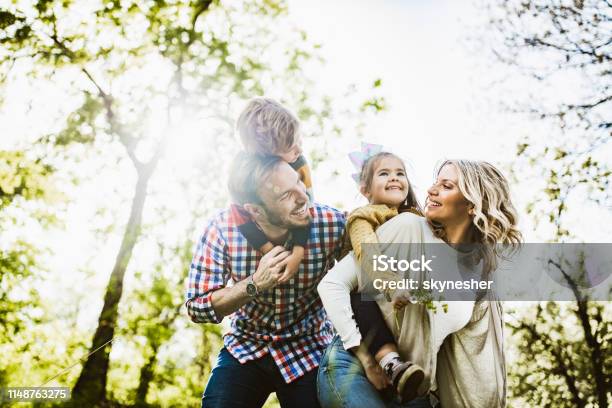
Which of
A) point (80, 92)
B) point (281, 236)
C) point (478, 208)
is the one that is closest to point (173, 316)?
point (80, 92)

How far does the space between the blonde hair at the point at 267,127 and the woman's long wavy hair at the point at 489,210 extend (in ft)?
2.35

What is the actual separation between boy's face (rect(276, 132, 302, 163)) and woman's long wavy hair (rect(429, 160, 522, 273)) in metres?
0.68

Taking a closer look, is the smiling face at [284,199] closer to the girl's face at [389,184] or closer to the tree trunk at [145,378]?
the girl's face at [389,184]

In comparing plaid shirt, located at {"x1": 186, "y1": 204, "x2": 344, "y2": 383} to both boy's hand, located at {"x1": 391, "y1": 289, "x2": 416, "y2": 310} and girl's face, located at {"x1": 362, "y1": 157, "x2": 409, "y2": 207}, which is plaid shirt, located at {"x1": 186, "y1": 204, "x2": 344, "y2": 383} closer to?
girl's face, located at {"x1": 362, "y1": 157, "x2": 409, "y2": 207}

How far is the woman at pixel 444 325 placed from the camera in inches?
71.0

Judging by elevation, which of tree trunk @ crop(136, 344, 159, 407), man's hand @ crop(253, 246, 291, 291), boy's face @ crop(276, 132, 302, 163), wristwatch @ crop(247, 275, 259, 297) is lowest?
tree trunk @ crop(136, 344, 159, 407)

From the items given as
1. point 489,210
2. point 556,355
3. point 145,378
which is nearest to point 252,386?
point 489,210

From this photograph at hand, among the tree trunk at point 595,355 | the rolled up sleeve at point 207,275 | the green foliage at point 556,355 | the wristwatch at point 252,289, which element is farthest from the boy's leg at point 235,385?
the tree trunk at point 595,355

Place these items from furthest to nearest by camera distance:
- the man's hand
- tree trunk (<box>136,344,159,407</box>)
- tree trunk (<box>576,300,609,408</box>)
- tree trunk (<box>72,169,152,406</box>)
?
tree trunk (<box>72,169,152,406</box>) → tree trunk (<box>136,344,159,407</box>) → tree trunk (<box>576,300,609,408</box>) → the man's hand

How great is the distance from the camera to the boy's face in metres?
2.27

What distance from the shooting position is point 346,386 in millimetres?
1812

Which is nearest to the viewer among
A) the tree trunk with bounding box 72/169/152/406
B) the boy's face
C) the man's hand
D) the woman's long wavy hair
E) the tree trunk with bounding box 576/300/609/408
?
the woman's long wavy hair

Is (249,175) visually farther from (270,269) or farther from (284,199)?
(270,269)

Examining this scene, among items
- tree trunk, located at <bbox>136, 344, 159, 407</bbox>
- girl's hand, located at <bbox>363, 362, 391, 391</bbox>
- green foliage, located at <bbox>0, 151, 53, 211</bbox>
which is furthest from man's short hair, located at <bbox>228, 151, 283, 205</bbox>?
green foliage, located at <bbox>0, 151, 53, 211</bbox>
